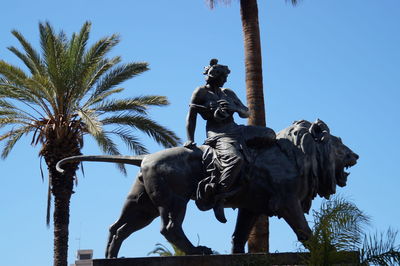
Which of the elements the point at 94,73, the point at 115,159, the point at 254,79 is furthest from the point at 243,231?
the point at 94,73

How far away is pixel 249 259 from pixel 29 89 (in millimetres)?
11565

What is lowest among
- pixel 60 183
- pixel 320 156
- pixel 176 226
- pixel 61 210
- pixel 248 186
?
pixel 176 226

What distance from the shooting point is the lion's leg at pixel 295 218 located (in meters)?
10.3

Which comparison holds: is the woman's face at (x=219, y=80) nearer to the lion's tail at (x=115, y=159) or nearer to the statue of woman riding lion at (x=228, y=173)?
the statue of woman riding lion at (x=228, y=173)

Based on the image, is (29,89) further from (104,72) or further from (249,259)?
(249,259)

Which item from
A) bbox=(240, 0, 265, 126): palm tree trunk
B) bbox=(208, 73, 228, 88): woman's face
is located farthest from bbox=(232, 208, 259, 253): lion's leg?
bbox=(240, 0, 265, 126): palm tree trunk

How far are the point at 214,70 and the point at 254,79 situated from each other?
662 centimetres

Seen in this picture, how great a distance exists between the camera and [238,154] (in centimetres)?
1034

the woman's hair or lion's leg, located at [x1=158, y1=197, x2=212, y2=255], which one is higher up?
the woman's hair

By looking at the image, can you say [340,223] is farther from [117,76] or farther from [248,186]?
[117,76]

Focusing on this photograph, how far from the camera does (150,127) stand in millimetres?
20188

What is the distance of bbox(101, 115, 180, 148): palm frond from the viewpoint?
20172 mm

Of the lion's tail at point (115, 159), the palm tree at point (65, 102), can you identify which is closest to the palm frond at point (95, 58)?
the palm tree at point (65, 102)

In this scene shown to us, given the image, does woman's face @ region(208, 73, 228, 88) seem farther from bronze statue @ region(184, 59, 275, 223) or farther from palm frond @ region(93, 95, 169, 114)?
palm frond @ region(93, 95, 169, 114)
